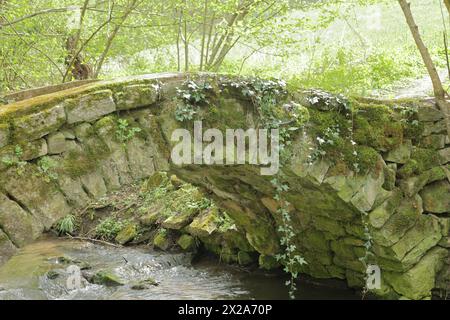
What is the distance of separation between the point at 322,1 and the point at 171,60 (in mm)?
3077

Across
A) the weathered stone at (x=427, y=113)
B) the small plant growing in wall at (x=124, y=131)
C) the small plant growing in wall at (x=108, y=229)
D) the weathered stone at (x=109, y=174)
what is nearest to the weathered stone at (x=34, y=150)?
the weathered stone at (x=109, y=174)

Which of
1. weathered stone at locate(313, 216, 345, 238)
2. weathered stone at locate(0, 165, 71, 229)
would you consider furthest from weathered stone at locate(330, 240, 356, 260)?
weathered stone at locate(0, 165, 71, 229)

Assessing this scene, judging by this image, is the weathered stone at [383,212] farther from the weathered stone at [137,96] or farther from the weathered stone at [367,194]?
the weathered stone at [137,96]

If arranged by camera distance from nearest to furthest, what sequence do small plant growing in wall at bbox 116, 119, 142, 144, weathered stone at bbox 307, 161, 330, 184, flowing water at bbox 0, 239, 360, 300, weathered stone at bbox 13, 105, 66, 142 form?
weathered stone at bbox 13, 105, 66, 142
small plant growing in wall at bbox 116, 119, 142, 144
weathered stone at bbox 307, 161, 330, 184
flowing water at bbox 0, 239, 360, 300

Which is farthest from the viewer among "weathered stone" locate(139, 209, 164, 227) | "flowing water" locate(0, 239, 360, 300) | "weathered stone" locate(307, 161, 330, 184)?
"weathered stone" locate(139, 209, 164, 227)

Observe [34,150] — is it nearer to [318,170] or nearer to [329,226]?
[318,170]

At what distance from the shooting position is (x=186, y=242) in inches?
303

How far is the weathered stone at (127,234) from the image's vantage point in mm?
8414

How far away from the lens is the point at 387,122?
497 cm

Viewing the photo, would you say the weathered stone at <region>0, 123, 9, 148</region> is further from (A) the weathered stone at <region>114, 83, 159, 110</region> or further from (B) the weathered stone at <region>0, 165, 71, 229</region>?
(A) the weathered stone at <region>114, 83, 159, 110</region>

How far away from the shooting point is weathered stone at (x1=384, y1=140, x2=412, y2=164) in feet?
16.4

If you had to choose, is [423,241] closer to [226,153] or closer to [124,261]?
[226,153]

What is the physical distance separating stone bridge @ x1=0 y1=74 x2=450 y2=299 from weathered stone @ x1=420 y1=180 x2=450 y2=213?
0.03 feet
